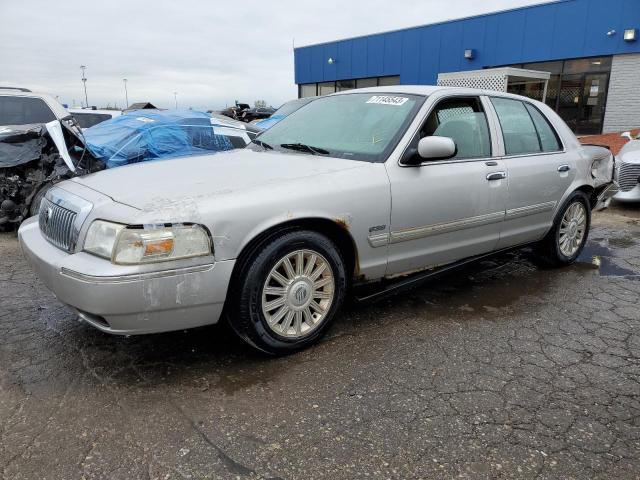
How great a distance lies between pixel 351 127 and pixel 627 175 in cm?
656

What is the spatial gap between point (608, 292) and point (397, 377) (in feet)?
8.48

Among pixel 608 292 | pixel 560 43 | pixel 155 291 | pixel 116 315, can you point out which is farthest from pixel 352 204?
pixel 560 43

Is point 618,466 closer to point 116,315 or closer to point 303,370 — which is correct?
point 303,370

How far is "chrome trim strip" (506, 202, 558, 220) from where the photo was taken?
163 inches

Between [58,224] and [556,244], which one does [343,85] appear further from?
[58,224]

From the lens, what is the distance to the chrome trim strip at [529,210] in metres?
4.14

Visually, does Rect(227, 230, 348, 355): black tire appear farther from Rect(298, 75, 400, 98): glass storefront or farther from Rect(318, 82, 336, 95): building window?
Rect(318, 82, 336, 95): building window

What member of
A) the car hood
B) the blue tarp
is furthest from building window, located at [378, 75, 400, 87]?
the car hood

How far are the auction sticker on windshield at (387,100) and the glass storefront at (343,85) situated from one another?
16.9m

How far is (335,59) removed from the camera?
25234 millimetres

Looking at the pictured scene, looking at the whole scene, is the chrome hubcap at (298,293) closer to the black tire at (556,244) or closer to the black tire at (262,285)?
the black tire at (262,285)

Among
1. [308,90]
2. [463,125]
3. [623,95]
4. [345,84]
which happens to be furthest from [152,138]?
[308,90]

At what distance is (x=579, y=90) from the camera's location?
1561 cm

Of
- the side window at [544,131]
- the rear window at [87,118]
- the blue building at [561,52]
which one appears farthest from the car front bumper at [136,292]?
the blue building at [561,52]
